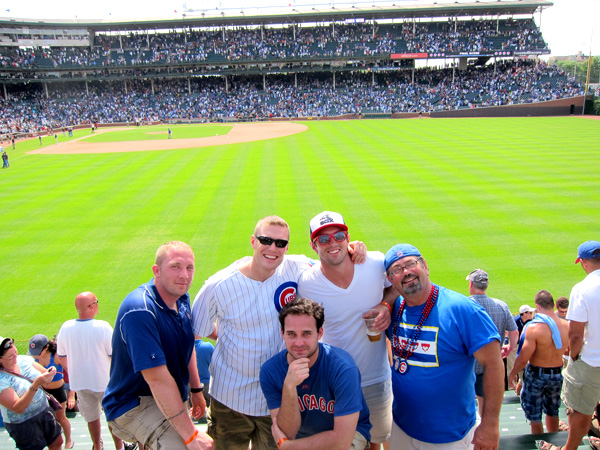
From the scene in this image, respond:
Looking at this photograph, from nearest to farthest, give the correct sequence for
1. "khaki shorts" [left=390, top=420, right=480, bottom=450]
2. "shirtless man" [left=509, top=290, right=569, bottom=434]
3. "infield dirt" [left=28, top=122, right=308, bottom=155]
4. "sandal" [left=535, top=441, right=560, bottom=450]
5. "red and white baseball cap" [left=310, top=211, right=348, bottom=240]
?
1. "khaki shorts" [left=390, top=420, right=480, bottom=450]
2. "red and white baseball cap" [left=310, top=211, right=348, bottom=240]
3. "sandal" [left=535, top=441, right=560, bottom=450]
4. "shirtless man" [left=509, top=290, right=569, bottom=434]
5. "infield dirt" [left=28, top=122, right=308, bottom=155]

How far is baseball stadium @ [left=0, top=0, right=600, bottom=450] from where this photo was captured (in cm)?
1188

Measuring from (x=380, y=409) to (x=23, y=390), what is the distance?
12.3 feet

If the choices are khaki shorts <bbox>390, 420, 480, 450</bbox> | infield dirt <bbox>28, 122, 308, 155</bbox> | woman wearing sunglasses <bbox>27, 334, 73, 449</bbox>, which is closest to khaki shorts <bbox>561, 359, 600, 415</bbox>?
khaki shorts <bbox>390, 420, 480, 450</bbox>

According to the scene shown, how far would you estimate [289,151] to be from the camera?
28844 millimetres

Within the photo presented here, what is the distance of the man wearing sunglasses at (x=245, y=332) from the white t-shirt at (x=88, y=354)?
1998 mm

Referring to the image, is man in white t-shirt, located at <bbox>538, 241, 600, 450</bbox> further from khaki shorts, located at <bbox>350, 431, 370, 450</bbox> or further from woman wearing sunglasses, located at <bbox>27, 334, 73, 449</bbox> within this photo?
woman wearing sunglasses, located at <bbox>27, 334, 73, 449</bbox>

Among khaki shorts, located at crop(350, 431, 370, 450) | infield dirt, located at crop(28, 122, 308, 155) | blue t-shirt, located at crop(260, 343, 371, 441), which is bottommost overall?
khaki shorts, located at crop(350, 431, 370, 450)

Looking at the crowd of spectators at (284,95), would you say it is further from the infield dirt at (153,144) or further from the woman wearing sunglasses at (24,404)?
the woman wearing sunglasses at (24,404)

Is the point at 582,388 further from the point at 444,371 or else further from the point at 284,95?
the point at 284,95

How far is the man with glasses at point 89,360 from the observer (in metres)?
5.09

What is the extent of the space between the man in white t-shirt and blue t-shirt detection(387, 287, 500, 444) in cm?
162

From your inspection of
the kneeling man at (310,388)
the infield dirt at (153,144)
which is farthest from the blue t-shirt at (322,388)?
the infield dirt at (153,144)

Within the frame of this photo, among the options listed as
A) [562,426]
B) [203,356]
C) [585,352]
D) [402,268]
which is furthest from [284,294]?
[562,426]

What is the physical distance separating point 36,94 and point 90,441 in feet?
240
